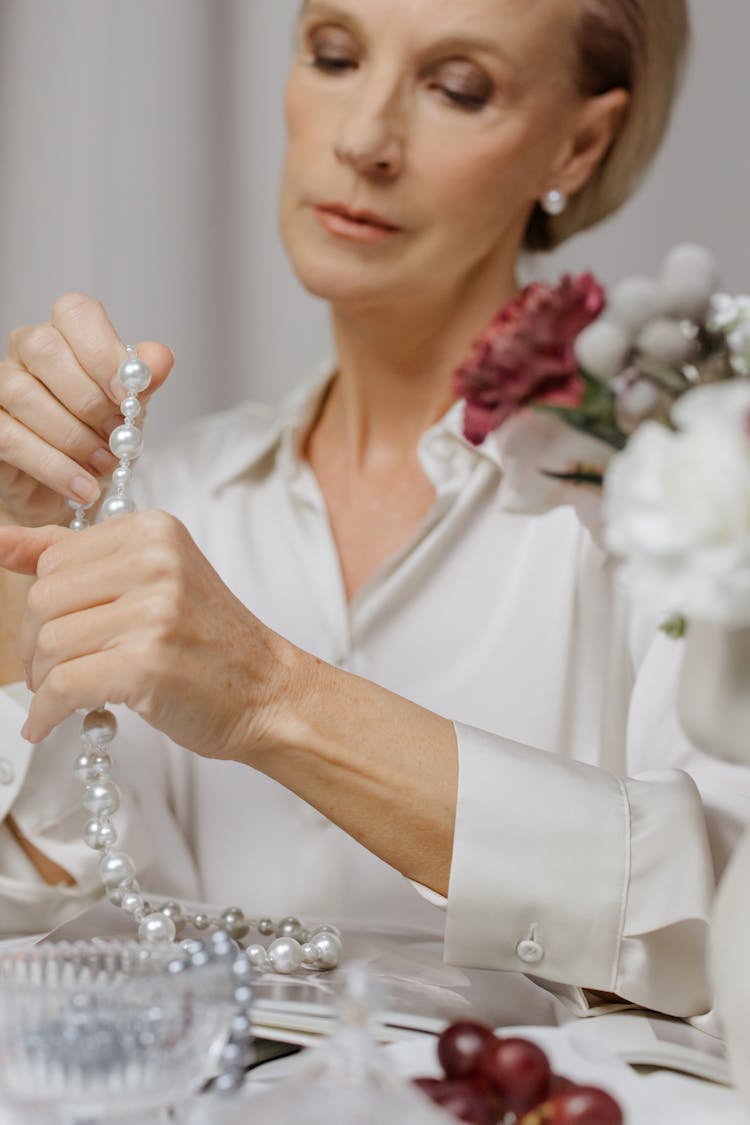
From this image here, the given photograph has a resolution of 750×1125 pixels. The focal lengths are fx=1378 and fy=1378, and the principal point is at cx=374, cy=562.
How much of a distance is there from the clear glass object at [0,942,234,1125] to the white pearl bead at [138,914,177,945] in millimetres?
291

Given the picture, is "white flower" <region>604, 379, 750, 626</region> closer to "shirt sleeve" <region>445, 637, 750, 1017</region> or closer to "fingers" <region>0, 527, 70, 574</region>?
"shirt sleeve" <region>445, 637, 750, 1017</region>

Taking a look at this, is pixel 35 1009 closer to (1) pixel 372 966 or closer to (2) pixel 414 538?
(1) pixel 372 966

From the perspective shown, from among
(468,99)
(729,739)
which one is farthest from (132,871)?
(468,99)

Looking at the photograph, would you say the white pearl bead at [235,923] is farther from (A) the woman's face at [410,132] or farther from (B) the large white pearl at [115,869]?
(A) the woman's face at [410,132]

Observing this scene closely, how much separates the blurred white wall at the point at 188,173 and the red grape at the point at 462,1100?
4.22 feet

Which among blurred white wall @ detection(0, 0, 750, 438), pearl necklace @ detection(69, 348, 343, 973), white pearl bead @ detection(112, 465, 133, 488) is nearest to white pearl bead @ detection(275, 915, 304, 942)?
pearl necklace @ detection(69, 348, 343, 973)

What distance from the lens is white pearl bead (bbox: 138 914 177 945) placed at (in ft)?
2.82

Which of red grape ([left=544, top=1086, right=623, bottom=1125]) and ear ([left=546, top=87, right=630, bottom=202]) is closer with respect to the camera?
red grape ([left=544, top=1086, right=623, bottom=1125])

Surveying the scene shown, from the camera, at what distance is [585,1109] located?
1.71 feet

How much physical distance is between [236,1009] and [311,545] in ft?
2.21

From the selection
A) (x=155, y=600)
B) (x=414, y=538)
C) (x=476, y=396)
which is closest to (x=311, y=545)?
(x=414, y=538)

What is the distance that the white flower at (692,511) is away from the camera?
49 centimetres

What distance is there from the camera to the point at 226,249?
6.13 ft

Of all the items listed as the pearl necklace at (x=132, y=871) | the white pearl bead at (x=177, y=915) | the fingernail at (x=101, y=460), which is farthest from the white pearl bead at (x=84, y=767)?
the fingernail at (x=101, y=460)
